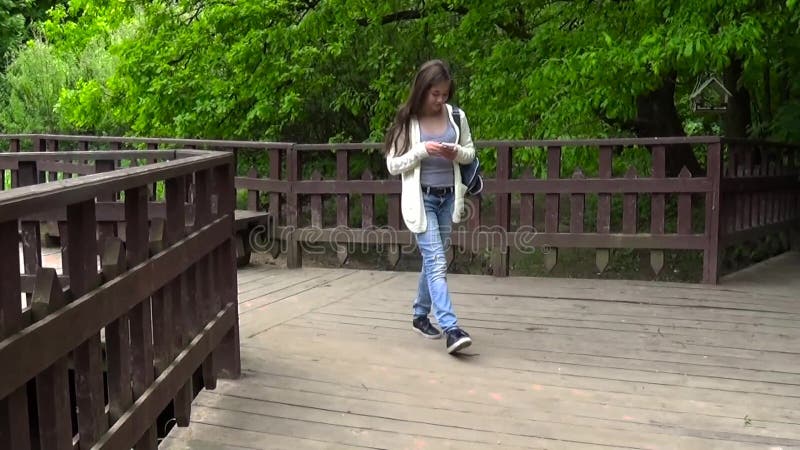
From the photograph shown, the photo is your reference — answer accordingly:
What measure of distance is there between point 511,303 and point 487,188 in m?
1.40

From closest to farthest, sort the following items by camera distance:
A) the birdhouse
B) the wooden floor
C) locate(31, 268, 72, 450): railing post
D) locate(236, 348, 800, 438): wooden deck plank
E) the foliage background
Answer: locate(31, 268, 72, 450): railing post, the wooden floor, locate(236, 348, 800, 438): wooden deck plank, the foliage background, the birdhouse

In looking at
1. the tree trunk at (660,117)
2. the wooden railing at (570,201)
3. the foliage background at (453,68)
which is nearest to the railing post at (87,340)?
the wooden railing at (570,201)

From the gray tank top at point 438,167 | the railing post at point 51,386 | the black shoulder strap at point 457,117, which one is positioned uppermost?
the black shoulder strap at point 457,117

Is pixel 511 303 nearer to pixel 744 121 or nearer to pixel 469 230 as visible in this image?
pixel 469 230

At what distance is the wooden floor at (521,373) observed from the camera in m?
3.46

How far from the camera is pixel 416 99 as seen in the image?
15.4 ft

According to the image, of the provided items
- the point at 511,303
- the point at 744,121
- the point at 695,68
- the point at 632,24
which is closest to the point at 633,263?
the point at 744,121

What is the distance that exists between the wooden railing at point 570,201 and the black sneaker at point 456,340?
2587 millimetres

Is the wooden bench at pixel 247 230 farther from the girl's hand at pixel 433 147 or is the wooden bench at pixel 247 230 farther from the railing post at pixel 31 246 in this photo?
the girl's hand at pixel 433 147

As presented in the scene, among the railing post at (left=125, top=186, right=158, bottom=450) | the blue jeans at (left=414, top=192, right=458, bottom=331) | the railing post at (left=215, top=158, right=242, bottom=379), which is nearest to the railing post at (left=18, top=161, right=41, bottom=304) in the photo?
the railing post at (left=215, top=158, right=242, bottom=379)

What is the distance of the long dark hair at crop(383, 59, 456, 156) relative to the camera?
15.1 ft

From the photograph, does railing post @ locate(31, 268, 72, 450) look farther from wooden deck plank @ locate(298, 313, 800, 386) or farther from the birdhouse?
the birdhouse

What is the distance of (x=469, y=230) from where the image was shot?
7281mm

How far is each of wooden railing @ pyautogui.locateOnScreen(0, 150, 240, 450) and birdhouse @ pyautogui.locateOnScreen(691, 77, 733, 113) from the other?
7.36 meters
